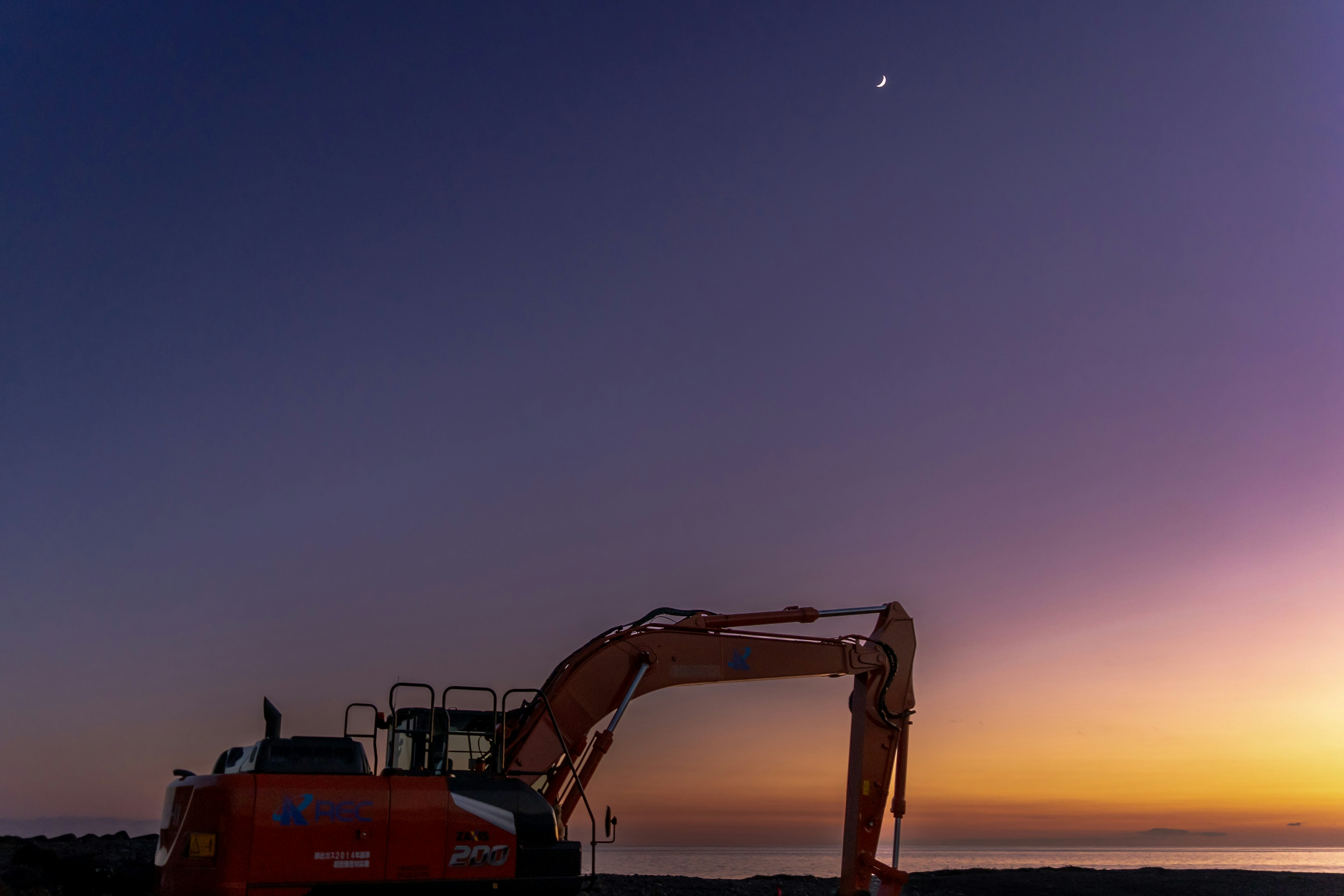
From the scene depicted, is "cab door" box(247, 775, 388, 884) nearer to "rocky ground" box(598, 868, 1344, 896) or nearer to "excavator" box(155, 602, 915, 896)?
"excavator" box(155, 602, 915, 896)

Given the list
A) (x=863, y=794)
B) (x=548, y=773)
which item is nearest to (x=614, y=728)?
(x=548, y=773)

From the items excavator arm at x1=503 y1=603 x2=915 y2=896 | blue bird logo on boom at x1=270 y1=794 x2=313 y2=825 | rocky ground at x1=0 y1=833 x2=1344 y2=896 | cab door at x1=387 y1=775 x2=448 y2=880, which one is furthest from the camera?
rocky ground at x1=0 y1=833 x2=1344 y2=896

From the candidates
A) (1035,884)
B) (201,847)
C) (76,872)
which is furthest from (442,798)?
(1035,884)

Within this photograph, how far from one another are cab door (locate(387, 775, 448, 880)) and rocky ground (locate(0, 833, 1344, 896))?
661 cm

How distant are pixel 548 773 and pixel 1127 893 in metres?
23.3

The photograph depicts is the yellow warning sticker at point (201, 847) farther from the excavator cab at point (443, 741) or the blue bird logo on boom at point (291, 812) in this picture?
the excavator cab at point (443, 741)

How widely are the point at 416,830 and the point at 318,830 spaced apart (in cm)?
102

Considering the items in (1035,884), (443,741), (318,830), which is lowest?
(1035,884)

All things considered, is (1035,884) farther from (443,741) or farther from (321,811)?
(321,811)

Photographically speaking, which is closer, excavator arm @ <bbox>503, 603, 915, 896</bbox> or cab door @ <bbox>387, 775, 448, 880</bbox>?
cab door @ <bbox>387, 775, 448, 880</bbox>

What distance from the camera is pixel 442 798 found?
1110 cm

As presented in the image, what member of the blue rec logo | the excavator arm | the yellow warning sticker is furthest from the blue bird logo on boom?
the excavator arm

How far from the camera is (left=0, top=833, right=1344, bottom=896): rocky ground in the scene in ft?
60.9

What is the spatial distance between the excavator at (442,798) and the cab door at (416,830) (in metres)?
0.01
